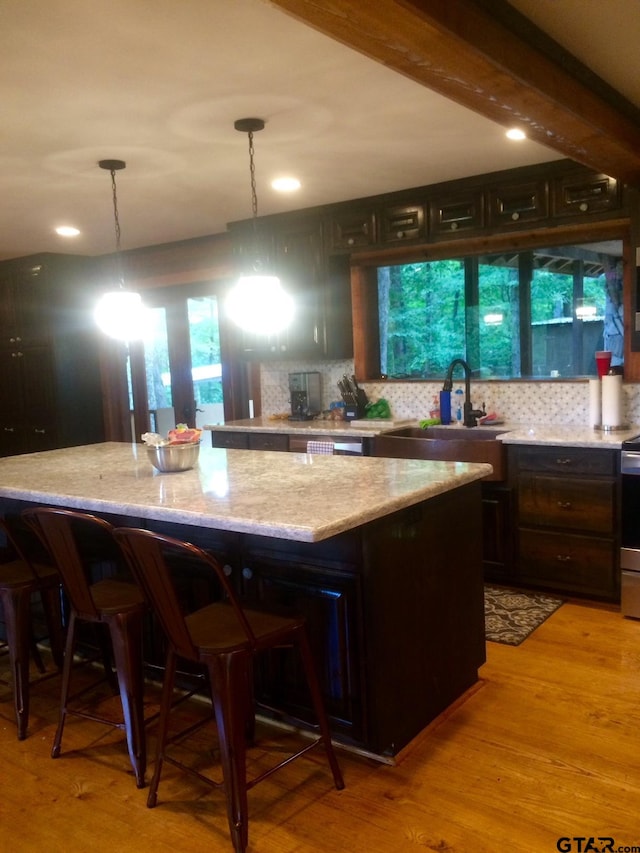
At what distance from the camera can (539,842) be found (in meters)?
1.94

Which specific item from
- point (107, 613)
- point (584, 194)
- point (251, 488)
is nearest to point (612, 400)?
point (584, 194)

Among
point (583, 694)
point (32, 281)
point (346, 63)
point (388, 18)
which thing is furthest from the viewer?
point (32, 281)

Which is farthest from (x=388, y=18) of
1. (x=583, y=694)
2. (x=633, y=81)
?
(x=583, y=694)

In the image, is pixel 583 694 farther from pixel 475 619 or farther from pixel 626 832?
pixel 626 832

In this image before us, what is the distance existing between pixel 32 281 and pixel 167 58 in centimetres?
453

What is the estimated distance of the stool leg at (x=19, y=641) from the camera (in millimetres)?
2629

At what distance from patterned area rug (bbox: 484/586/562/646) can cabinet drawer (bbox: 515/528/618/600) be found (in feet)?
0.35

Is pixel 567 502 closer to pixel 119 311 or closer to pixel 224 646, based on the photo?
pixel 224 646

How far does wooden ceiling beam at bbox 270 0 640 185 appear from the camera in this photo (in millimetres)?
1735

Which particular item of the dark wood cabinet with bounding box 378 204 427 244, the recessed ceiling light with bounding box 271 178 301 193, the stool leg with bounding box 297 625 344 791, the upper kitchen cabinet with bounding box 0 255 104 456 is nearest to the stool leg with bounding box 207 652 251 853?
the stool leg with bounding box 297 625 344 791

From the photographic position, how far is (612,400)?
3.88 meters

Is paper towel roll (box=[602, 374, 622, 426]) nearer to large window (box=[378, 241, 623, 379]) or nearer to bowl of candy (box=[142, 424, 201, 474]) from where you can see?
large window (box=[378, 241, 623, 379])

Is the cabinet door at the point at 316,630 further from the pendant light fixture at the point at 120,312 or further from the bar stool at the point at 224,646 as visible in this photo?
the pendant light fixture at the point at 120,312

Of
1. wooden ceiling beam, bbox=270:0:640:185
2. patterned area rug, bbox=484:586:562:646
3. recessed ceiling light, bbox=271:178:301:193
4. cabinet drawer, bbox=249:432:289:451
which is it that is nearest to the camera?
wooden ceiling beam, bbox=270:0:640:185
